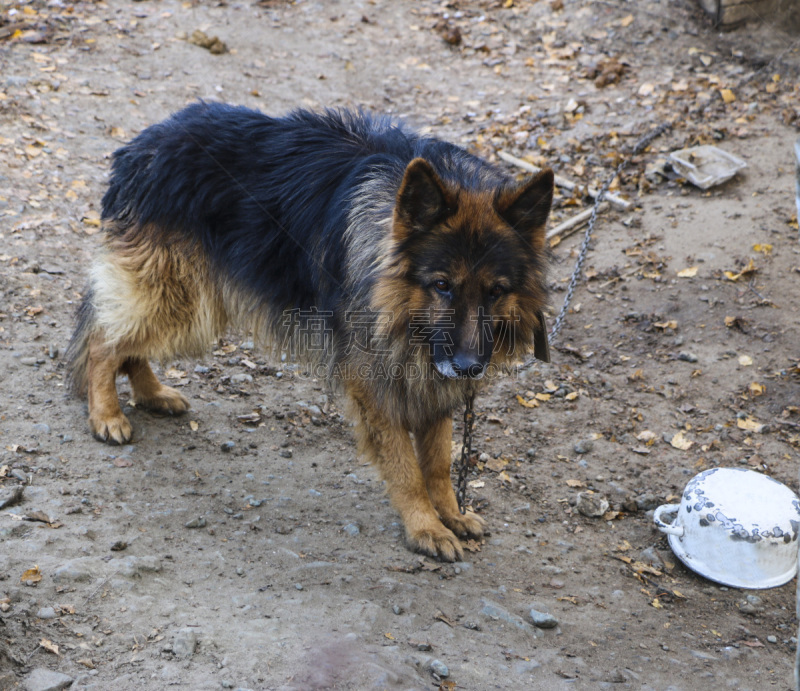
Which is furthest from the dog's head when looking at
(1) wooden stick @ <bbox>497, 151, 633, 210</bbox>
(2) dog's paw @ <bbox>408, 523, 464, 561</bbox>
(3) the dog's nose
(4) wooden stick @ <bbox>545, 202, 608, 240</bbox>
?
(1) wooden stick @ <bbox>497, 151, 633, 210</bbox>

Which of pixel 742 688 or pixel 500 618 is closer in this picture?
pixel 742 688

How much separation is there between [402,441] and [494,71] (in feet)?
26.0

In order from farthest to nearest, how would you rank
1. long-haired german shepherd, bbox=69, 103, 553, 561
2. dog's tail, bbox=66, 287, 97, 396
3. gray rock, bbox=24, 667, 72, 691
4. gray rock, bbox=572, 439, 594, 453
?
gray rock, bbox=572, 439, 594, 453
dog's tail, bbox=66, 287, 97, 396
long-haired german shepherd, bbox=69, 103, 553, 561
gray rock, bbox=24, 667, 72, 691

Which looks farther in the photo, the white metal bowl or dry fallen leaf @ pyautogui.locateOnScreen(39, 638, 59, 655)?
the white metal bowl

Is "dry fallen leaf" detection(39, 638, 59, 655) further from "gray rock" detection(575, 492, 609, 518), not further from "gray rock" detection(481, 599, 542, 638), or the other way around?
"gray rock" detection(575, 492, 609, 518)

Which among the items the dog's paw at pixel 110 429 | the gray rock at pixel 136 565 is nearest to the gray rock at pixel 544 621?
the gray rock at pixel 136 565

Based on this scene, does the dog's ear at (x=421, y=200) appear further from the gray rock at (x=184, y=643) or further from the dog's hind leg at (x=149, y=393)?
the dog's hind leg at (x=149, y=393)

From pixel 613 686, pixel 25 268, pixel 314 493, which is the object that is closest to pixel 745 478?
pixel 613 686

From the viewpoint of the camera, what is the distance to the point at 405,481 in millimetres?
4371

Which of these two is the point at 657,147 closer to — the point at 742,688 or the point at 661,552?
the point at 661,552

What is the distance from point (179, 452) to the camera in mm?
5020

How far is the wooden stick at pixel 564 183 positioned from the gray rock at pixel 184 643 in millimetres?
6156

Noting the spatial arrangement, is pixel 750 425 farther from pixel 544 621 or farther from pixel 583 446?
pixel 544 621

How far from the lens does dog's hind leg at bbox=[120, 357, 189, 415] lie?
523 centimetres
